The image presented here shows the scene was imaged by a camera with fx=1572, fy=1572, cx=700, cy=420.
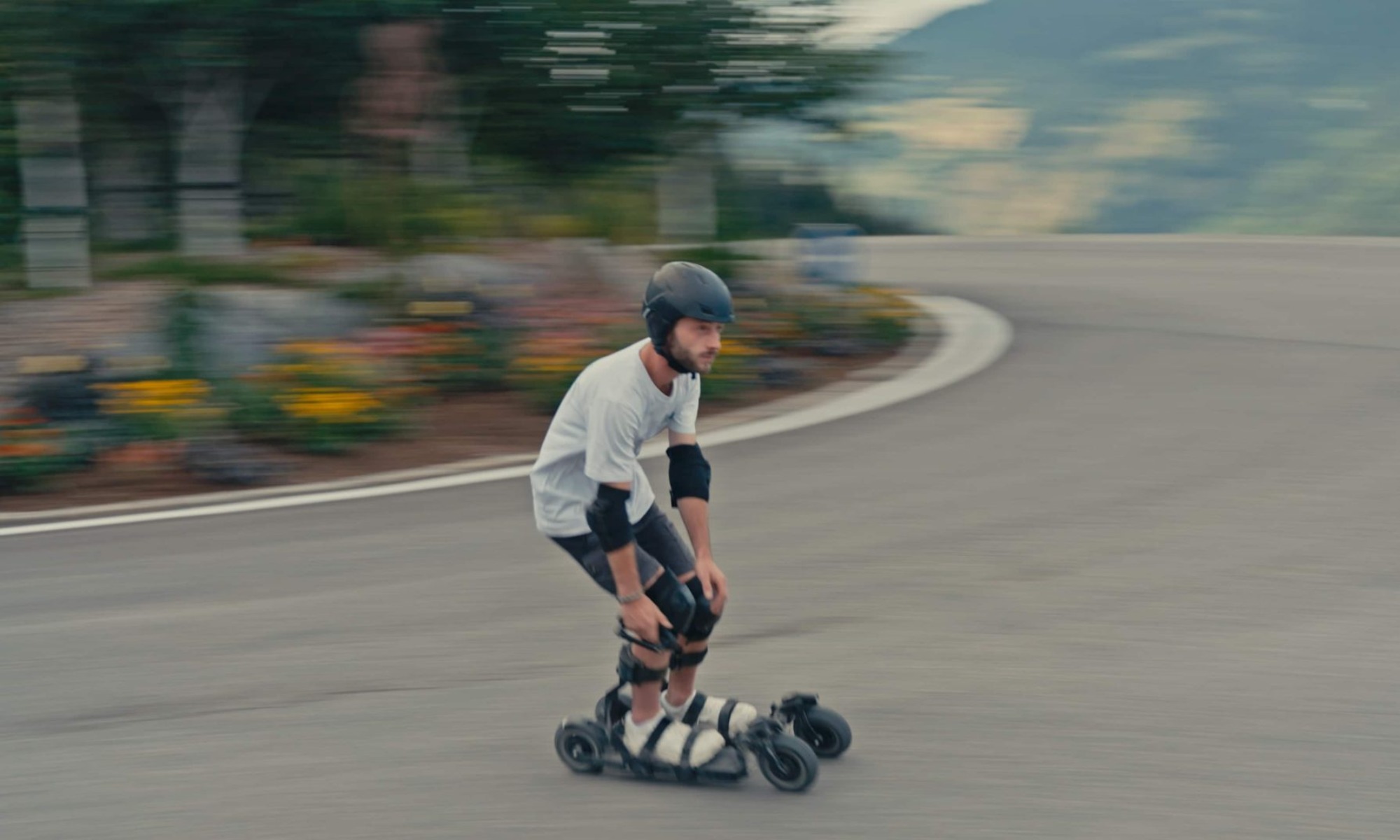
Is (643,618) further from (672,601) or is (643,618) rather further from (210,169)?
(210,169)

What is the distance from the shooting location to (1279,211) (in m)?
50.3

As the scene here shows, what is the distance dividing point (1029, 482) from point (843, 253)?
5984mm

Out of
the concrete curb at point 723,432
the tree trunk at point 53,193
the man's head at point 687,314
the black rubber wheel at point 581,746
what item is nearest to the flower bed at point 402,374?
the concrete curb at point 723,432

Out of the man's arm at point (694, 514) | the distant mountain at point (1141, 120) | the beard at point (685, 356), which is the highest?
the beard at point (685, 356)

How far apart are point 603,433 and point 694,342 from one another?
1.16 feet

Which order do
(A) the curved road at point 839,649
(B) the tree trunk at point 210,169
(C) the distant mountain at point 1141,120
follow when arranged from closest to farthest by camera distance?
(A) the curved road at point 839,649 < (B) the tree trunk at point 210,169 < (C) the distant mountain at point 1141,120

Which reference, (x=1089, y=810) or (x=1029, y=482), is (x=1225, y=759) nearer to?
(x=1089, y=810)

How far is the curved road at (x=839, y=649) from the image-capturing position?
463cm

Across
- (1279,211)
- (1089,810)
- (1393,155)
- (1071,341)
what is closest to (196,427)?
(1089,810)

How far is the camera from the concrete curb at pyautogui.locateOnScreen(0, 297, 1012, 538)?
8352 mm

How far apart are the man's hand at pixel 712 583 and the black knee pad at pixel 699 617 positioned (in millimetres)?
14

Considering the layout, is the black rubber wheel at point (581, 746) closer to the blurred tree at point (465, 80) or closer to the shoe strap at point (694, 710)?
the shoe strap at point (694, 710)

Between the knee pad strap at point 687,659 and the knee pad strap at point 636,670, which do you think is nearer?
the knee pad strap at point 636,670

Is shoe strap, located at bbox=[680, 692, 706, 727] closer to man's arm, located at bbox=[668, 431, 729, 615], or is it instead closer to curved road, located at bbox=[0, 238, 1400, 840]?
curved road, located at bbox=[0, 238, 1400, 840]
